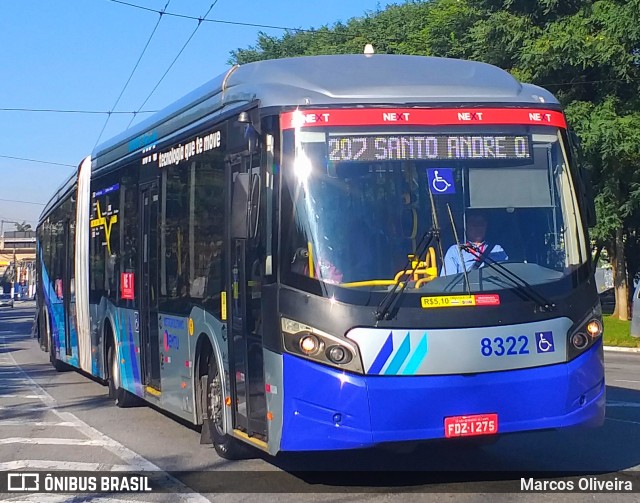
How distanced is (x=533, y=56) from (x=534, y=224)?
21.3 m

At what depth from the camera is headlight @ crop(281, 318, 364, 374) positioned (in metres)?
6.70

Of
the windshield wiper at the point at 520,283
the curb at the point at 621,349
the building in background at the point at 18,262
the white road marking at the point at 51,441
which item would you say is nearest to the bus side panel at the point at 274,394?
the windshield wiper at the point at 520,283

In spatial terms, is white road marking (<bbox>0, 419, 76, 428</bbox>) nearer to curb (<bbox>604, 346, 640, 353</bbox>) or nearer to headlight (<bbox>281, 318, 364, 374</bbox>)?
headlight (<bbox>281, 318, 364, 374</bbox>)

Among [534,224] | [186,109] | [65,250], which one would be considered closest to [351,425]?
[534,224]

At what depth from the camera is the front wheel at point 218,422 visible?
862 centimetres

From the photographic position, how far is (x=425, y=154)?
7.17 metres

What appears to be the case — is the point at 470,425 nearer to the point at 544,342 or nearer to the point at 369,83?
the point at 544,342

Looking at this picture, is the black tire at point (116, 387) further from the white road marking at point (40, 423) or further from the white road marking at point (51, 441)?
the white road marking at point (51, 441)

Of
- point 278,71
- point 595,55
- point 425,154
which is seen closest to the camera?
point 425,154

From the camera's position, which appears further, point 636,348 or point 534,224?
point 636,348

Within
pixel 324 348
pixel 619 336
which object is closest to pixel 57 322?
pixel 324 348

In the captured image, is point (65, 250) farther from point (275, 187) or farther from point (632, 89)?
point (632, 89)

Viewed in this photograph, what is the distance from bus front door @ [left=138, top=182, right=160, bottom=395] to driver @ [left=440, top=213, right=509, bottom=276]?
15.1 ft

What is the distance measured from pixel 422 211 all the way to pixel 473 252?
469mm
